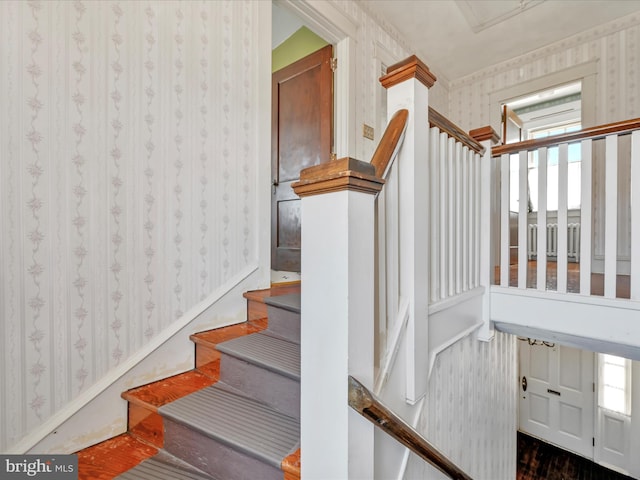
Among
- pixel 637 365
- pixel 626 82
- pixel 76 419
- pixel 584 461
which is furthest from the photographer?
pixel 584 461

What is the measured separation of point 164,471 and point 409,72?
5.68 feet

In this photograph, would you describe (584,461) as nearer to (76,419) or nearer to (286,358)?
(286,358)

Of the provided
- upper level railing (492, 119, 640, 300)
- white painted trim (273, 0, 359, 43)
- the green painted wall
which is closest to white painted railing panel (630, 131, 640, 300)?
upper level railing (492, 119, 640, 300)

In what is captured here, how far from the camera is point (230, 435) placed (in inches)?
45.7

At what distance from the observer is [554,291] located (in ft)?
5.94

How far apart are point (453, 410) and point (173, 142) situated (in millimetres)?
1966

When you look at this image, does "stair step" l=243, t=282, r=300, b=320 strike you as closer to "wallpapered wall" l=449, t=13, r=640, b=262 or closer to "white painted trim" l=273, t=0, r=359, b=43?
"white painted trim" l=273, t=0, r=359, b=43

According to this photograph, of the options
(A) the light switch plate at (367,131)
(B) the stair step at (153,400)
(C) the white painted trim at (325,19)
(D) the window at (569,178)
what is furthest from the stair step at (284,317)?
(D) the window at (569,178)

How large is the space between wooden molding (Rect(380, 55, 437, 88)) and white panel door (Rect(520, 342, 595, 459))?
14.7 feet

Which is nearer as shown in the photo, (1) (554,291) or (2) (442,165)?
(2) (442,165)

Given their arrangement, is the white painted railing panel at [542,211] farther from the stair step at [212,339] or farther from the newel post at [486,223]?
the stair step at [212,339]

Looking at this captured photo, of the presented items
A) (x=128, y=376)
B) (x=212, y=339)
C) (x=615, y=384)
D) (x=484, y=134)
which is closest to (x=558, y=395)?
(x=615, y=384)

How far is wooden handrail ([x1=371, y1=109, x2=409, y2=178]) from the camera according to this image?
1.01 m

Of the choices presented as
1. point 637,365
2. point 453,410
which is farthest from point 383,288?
point 637,365
